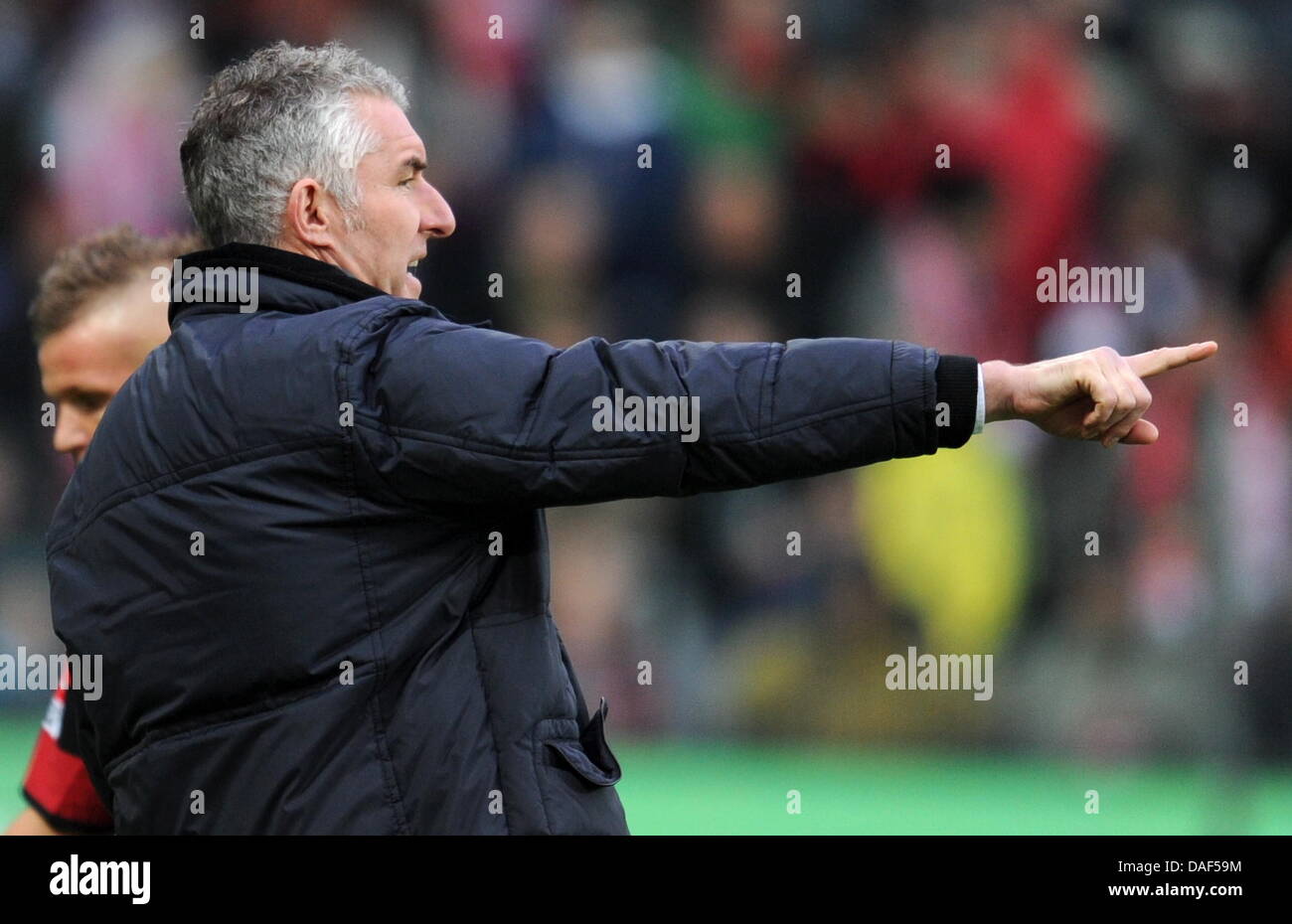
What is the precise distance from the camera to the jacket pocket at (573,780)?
228 centimetres

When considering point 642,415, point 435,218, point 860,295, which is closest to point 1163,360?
point 642,415

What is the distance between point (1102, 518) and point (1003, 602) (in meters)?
0.49

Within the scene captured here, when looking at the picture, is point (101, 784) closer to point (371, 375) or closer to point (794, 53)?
point (371, 375)

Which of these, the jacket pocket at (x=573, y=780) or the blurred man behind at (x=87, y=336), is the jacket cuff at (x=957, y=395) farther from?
the blurred man behind at (x=87, y=336)

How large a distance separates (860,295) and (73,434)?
4.21m

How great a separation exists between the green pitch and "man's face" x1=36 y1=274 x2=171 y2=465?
9.51ft

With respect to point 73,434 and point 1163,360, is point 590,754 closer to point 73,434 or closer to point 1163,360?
point 1163,360

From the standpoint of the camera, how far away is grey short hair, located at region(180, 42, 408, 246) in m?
2.47

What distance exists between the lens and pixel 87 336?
3309mm

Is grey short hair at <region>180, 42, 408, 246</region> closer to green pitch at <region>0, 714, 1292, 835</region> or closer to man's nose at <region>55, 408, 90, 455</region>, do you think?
man's nose at <region>55, 408, 90, 455</region>

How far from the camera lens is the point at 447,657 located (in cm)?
228

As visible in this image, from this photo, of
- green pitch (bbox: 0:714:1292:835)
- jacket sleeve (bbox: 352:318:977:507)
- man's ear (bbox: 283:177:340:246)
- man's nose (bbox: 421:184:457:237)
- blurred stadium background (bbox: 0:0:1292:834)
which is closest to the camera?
jacket sleeve (bbox: 352:318:977:507)

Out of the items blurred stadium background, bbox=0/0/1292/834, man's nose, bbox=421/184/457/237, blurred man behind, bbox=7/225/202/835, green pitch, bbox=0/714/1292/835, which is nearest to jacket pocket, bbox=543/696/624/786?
man's nose, bbox=421/184/457/237

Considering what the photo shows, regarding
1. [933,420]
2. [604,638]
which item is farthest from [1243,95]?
[933,420]
